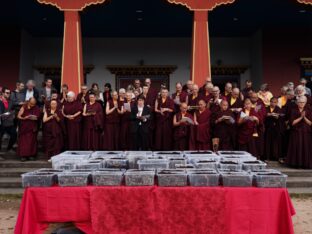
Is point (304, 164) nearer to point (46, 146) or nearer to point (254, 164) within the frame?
point (254, 164)

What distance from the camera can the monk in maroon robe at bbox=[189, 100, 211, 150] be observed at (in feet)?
28.5

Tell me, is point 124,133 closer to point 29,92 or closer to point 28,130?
point 28,130

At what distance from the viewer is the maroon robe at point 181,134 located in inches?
347

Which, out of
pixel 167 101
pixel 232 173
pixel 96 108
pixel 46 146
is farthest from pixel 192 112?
pixel 232 173

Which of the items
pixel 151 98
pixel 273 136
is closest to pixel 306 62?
pixel 273 136

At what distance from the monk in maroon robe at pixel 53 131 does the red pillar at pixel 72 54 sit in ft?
3.79

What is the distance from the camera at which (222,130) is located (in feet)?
28.7

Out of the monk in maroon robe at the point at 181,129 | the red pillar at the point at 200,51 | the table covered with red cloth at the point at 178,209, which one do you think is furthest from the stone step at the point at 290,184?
the table covered with red cloth at the point at 178,209

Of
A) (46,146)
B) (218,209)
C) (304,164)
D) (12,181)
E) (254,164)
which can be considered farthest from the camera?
(46,146)

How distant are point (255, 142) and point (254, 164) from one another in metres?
4.10

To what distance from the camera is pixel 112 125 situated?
9.30 m

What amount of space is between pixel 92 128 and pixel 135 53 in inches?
257

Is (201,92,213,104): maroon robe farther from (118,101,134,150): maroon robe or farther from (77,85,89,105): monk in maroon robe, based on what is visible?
(77,85,89,105): monk in maroon robe

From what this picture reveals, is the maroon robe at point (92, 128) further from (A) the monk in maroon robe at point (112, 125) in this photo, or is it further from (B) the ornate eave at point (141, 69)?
(B) the ornate eave at point (141, 69)
